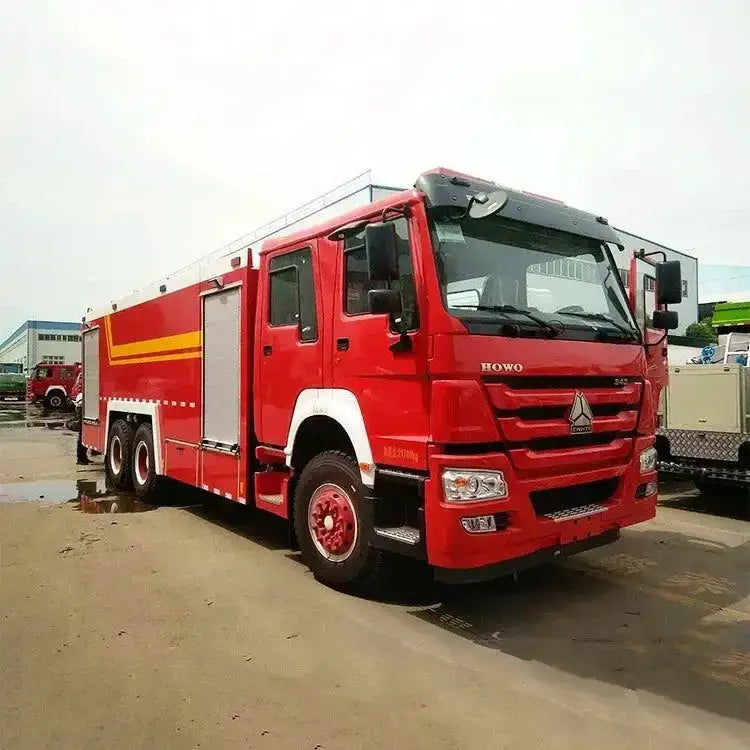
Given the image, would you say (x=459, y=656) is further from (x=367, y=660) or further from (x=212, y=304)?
(x=212, y=304)

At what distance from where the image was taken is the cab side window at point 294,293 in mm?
4906

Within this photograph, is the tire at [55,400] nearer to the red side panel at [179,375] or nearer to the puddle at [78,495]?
the puddle at [78,495]

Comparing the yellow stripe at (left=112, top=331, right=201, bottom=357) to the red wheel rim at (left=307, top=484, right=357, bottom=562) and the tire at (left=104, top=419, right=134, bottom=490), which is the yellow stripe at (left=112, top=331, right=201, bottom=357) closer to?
the tire at (left=104, top=419, right=134, bottom=490)

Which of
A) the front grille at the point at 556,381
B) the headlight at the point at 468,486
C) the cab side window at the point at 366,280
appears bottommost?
the headlight at the point at 468,486

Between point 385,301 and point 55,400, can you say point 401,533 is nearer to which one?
point 385,301

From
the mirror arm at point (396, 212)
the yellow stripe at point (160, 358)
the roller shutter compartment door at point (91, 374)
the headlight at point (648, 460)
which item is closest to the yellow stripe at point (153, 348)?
the yellow stripe at point (160, 358)

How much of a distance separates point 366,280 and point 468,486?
1.67 metres

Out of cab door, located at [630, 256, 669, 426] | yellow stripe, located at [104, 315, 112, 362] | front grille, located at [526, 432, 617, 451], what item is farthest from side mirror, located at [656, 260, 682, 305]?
yellow stripe, located at [104, 315, 112, 362]

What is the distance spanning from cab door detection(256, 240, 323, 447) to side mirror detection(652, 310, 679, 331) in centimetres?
275

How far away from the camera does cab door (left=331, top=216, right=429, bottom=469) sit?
3.85 metres

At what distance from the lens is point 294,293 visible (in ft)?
16.7

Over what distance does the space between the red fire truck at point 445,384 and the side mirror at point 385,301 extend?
0.01 m

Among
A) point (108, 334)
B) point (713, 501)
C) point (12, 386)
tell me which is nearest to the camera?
point (713, 501)

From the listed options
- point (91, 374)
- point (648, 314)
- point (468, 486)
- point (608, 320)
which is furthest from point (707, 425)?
point (91, 374)
